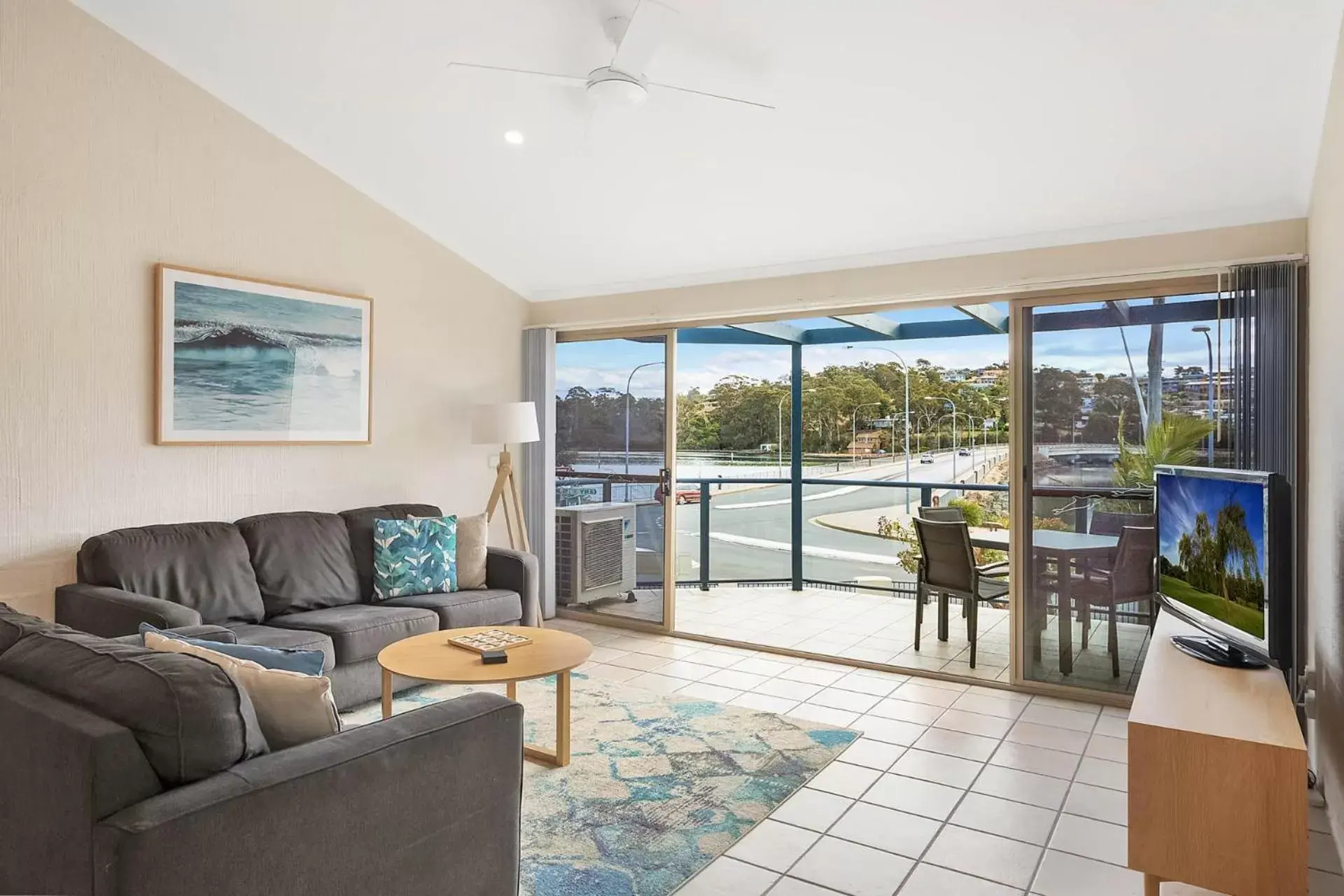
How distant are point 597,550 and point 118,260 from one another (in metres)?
3.26

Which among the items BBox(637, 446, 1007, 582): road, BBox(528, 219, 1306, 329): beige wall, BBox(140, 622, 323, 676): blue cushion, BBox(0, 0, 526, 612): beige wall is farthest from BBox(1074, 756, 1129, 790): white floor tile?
BBox(637, 446, 1007, 582): road

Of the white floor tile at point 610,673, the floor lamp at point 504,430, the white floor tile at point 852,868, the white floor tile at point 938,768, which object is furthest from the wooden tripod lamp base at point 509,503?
the white floor tile at point 852,868

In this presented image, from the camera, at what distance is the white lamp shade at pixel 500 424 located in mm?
5250

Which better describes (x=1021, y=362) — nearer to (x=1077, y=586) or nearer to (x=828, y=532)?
(x=1077, y=586)

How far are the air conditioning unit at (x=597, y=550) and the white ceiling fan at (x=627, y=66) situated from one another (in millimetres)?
3133

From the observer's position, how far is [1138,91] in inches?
123

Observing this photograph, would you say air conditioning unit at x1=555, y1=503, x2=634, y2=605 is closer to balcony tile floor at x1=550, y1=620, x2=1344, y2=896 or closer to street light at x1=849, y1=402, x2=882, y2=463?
balcony tile floor at x1=550, y1=620, x2=1344, y2=896

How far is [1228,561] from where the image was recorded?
2736 millimetres

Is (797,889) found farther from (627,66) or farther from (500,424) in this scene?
(500,424)

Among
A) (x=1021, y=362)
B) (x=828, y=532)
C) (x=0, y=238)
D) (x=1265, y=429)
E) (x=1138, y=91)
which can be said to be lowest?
(x=828, y=532)

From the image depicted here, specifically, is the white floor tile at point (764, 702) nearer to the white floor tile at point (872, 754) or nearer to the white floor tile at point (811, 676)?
the white floor tile at point (811, 676)

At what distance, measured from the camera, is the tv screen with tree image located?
2.58 metres

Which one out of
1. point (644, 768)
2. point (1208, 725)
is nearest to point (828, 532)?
point (644, 768)

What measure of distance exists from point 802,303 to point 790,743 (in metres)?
2.51
